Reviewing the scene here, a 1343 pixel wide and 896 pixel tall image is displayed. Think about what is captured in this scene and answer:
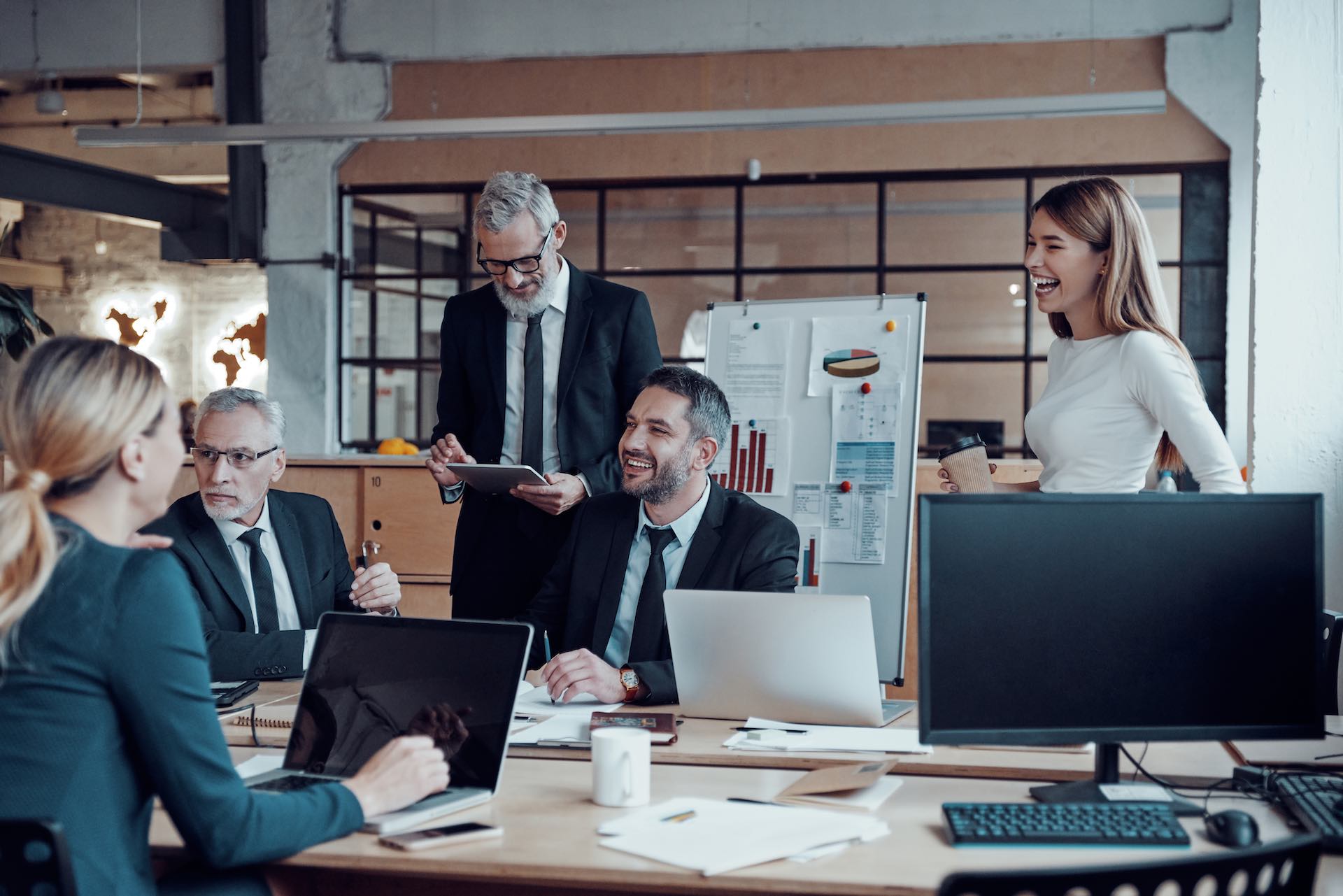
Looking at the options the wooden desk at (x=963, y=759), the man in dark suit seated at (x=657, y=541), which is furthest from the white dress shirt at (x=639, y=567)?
the wooden desk at (x=963, y=759)

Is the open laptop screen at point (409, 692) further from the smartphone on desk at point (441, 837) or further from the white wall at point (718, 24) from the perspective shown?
the white wall at point (718, 24)

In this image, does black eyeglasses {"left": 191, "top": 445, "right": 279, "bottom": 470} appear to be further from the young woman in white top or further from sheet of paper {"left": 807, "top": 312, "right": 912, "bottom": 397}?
the young woman in white top

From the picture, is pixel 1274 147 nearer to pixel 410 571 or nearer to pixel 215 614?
pixel 215 614

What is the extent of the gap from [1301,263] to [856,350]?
54.7 inches

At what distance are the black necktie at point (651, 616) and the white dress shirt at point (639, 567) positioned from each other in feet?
0.04

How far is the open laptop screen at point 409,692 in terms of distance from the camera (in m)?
1.66

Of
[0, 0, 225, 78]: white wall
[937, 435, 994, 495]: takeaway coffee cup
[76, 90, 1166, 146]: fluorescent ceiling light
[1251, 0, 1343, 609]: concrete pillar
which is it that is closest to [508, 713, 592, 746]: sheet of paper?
[937, 435, 994, 495]: takeaway coffee cup

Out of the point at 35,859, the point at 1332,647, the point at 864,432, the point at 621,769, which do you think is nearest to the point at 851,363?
the point at 864,432

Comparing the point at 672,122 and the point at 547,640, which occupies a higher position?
the point at 672,122

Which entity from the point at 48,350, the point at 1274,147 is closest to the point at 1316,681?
the point at 48,350

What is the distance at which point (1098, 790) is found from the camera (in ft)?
5.44

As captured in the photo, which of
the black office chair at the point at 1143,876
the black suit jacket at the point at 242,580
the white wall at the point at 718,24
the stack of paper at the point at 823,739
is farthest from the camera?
the white wall at the point at 718,24

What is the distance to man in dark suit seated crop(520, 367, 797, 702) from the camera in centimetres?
252

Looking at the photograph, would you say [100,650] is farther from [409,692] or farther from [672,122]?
[672,122]
